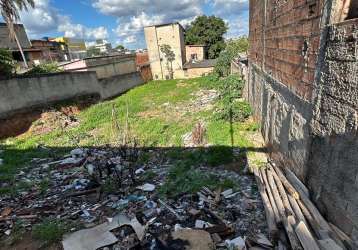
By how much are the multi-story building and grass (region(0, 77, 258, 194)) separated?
12988 mm

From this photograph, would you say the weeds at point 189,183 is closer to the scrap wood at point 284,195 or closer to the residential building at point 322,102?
the scrap wood at point 284,195

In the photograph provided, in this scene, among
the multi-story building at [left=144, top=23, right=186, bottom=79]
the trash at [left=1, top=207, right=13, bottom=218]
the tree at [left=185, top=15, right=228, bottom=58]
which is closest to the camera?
the trash at [left=1, top=207, right=13, bottom=218]

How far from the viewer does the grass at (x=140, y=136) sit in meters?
6.25

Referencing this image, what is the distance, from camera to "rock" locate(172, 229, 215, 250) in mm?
2907

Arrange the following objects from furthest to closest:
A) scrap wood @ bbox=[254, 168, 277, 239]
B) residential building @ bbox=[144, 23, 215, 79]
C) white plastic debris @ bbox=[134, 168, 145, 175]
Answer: residential building @ bbox=[144, 23, 215, 79] < white plastic debris @ bbox=[134, 168, 145, 175] < scrap wood @ bbox=[254, 168, 277, 239]

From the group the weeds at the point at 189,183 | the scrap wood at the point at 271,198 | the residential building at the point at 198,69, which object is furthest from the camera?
the residential building at the point at 198,69

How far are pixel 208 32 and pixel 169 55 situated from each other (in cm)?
1098

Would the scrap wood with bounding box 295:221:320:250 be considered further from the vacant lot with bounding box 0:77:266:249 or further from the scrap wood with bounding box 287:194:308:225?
the vacant lot with bounding box 0:77:266:249

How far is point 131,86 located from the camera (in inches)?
781

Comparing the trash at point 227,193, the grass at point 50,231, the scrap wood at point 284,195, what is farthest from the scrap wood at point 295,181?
the grass at point 50,231

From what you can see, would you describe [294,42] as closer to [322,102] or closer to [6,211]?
[322,102]

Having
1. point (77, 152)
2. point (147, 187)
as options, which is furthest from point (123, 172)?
point (77, 152)

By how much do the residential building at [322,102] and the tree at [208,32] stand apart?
28.6m

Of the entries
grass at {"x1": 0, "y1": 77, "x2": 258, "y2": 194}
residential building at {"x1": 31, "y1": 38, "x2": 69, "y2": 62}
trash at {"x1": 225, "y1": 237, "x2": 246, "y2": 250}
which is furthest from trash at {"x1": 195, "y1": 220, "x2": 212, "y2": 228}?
residential building at {"x1": 31, "y1": 38, "x2": 69, "y2": 62}
